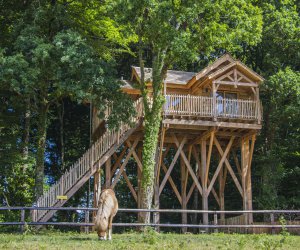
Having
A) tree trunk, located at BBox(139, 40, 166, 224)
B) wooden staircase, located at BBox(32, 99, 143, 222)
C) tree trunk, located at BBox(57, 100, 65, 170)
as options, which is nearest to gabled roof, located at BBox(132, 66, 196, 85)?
wooden staircase, located at BBox(32, 99, 143, 222)

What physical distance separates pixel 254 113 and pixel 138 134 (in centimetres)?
620

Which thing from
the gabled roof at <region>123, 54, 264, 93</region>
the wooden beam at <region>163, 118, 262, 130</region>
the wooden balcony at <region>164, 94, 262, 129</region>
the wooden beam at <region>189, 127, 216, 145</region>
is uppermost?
the gabled roof at <region>123, 54, 264, 93</region>

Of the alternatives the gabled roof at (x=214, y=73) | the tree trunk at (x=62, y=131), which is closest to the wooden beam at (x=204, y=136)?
the gabled roof at (x=214, y=73)

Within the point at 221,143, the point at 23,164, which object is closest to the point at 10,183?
the point at 23,164

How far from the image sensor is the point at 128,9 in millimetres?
22531

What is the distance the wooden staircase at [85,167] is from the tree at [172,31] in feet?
6.26

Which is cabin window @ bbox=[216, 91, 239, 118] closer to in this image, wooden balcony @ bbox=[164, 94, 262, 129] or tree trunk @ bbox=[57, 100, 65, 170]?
wooden balcony @ bbox=[164, 94, 262, 129]

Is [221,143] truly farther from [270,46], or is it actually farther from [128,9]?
[128,9]

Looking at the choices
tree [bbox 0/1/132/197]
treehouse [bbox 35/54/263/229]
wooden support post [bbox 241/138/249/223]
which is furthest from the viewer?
wooden support post [bbox 241/138/249/223]

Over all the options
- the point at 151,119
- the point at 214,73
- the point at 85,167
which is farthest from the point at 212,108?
the point at 85,167

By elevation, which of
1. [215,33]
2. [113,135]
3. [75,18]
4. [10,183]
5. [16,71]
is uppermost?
[75,18]

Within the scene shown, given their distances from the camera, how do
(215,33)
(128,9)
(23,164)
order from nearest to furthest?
(128,9) < (215,33) < (23,164)

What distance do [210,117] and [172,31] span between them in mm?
6480

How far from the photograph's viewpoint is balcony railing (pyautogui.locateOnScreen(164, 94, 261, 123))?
1086 inches
